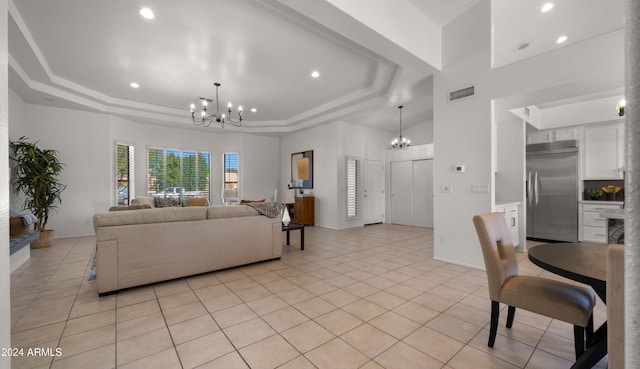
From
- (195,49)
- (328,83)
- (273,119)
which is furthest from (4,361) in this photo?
(273,119)

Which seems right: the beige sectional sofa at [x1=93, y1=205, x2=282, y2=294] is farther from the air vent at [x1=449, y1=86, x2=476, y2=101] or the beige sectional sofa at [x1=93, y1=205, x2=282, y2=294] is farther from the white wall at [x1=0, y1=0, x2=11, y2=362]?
the air vent at [x1=449, y1=86, x2=476, y2=101]

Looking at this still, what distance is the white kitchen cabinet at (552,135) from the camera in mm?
5137

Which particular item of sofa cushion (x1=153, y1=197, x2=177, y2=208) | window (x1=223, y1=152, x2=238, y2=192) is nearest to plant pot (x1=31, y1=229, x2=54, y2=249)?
sofa cushion (x1=153, y1=197, x2=177, y2=208)

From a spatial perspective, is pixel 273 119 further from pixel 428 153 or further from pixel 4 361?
pixel 4 361

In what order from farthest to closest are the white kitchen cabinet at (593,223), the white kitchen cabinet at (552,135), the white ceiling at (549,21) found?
the white kitchen cabinet at (552,135) → the white kitchen cabinet at (593,223) → the white ceiling at (549,21)

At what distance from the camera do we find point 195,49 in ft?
12.6

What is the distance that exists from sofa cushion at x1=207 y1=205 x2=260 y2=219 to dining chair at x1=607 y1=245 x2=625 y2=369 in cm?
350

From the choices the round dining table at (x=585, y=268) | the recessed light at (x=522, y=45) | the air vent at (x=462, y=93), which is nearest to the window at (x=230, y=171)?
the air vent at (x=462, y=93)

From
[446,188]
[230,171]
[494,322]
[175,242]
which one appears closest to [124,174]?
→ [230,171]

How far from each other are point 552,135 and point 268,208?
5838mm

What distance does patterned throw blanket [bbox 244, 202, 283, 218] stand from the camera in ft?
12.8

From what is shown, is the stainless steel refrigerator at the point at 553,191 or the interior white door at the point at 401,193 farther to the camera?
the interior white door at the point at 401,193

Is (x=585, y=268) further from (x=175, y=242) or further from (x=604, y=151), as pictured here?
(x=604, y=151)

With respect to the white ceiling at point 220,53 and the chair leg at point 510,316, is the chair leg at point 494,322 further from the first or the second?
the white ceiling at point 220,53
